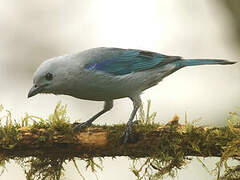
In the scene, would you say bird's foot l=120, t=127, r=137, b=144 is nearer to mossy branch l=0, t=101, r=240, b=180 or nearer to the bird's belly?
mossy branch l=0, t=101, r=240, b=180

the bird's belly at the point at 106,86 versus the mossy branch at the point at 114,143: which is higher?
the bird's belly at the point at 106,86

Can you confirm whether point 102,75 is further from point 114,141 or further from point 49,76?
point 114,141

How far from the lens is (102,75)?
19.8 ft

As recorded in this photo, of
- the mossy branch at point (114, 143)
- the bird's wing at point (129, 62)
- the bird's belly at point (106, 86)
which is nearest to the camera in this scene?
the mossy branch at point (114, 143)

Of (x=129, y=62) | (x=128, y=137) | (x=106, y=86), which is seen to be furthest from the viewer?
(x=129, y=62)

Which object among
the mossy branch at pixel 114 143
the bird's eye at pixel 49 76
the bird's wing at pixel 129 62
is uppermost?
the bird's wing at pixel 129 62

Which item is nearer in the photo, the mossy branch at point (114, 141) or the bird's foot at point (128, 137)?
the mossy branch at point (114, 141)

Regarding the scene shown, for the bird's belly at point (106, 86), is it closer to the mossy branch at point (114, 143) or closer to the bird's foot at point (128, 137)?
the mossy branch at point (114, 143)

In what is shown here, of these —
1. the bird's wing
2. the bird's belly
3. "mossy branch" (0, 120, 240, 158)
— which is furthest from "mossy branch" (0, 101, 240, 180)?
the bird's wing

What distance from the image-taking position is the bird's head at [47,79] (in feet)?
19.4

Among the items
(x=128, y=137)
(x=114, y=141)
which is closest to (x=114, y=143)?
(x=114, y=141)

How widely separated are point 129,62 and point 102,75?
2.03ft

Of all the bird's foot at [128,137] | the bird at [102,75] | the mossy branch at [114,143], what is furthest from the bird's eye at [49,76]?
the bird's foot at [128,137]

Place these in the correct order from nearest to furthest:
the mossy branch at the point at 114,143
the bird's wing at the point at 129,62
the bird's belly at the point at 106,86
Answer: the mossy branch at the point at 114,143
the bird's belly at the point at 106,86
the bird's wing at the point at 129,62
